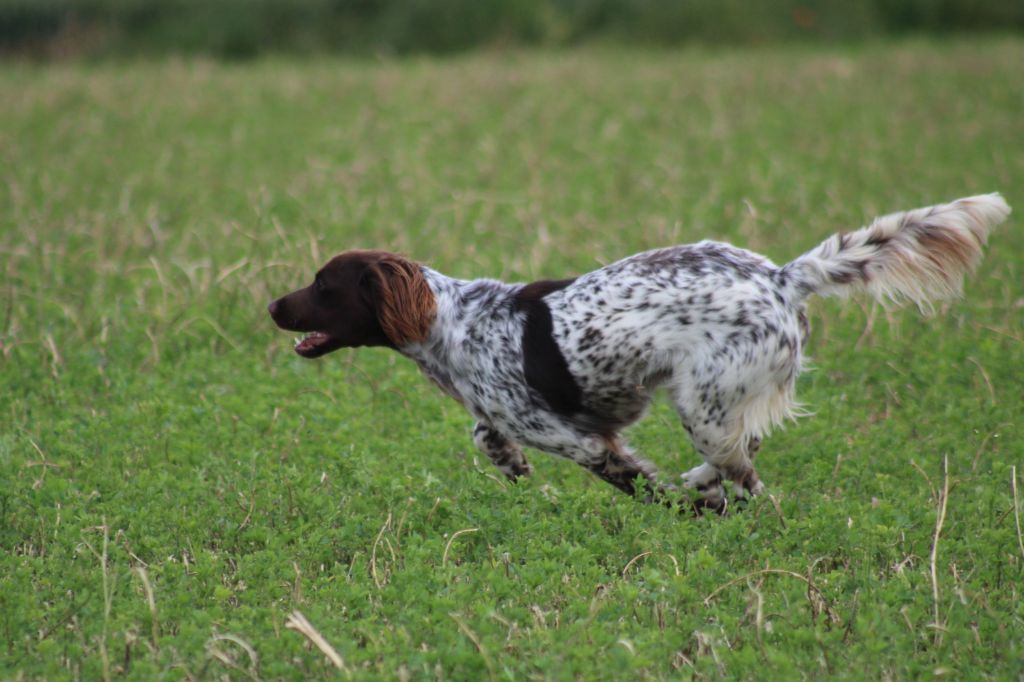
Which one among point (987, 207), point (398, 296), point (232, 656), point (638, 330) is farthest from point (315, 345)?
point (987, 207)

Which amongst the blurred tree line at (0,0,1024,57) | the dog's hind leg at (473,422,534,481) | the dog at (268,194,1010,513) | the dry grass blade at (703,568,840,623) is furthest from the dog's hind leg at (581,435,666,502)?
the blurred tree line at (0,0,1024,57)

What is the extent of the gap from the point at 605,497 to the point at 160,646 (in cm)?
190

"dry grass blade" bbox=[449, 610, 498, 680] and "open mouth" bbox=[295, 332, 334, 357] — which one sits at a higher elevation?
"open mouth" bbox=[295, 332, 334, 357]

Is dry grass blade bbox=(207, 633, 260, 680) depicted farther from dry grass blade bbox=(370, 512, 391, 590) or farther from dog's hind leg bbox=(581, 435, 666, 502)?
dog's hind leg bbox=(581, 435, 666, 502)

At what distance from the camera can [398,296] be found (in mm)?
5254

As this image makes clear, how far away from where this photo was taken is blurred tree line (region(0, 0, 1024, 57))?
19.2 meters

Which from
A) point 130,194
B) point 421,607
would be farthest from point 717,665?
point 130,194

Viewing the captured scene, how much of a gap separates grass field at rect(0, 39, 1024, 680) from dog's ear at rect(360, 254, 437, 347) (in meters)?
0.64

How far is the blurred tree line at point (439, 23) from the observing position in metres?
19.2

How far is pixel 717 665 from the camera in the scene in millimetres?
3680

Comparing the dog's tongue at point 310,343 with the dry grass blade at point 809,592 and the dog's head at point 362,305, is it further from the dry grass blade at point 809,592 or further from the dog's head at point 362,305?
the dry grass blade at point 809,592

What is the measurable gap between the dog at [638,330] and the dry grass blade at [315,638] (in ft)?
5.23

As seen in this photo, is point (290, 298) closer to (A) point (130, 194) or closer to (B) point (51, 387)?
(B) point (51, 387)

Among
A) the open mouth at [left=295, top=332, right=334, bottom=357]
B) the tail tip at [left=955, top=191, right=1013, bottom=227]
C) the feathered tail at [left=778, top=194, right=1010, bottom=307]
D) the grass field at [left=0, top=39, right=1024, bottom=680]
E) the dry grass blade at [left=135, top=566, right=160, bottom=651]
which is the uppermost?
the tail tip at [left=955, top=191, right=1013, bottom=227]
